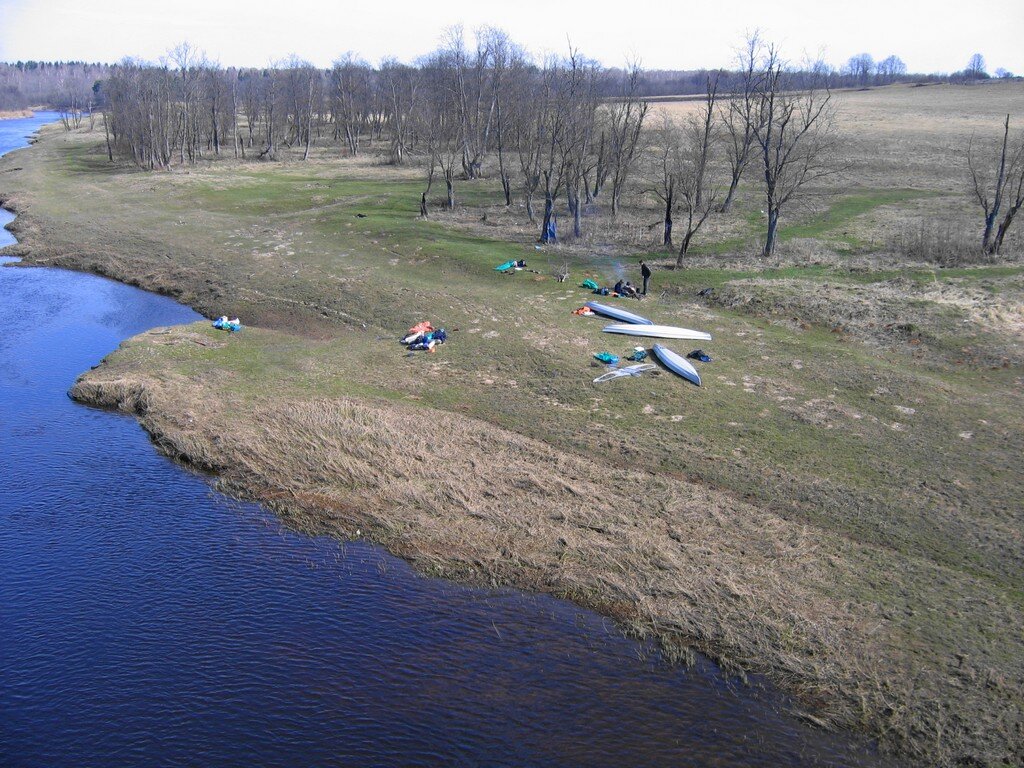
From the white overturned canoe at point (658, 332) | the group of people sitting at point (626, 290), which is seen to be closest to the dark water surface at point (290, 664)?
the white overturned canoe at point (658, 332)

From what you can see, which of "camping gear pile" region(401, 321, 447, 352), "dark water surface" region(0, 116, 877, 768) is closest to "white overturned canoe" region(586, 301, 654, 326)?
"camping gear pile" region(401, 321, 447, 352)

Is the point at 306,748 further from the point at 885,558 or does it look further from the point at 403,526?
the point at 885,558

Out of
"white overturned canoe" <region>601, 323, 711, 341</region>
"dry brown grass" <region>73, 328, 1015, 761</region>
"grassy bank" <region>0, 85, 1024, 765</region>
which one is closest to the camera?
"dry brown grass" <region>73, 328, 1015, 761</region>

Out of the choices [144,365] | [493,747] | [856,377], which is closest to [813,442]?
[856,377]

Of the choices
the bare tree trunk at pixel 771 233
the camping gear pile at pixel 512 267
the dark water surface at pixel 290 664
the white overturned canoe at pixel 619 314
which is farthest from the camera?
the bare tree trunk at pixel 771 233

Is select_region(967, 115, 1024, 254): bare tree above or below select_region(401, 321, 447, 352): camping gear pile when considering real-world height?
above

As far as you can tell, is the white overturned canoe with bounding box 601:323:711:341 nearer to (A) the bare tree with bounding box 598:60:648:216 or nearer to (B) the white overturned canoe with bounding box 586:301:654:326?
(B) the white overturned canoe with bounding box 586:301:654:326

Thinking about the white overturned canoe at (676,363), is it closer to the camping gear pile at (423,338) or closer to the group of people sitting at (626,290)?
the group of people sitting at (626,290)
